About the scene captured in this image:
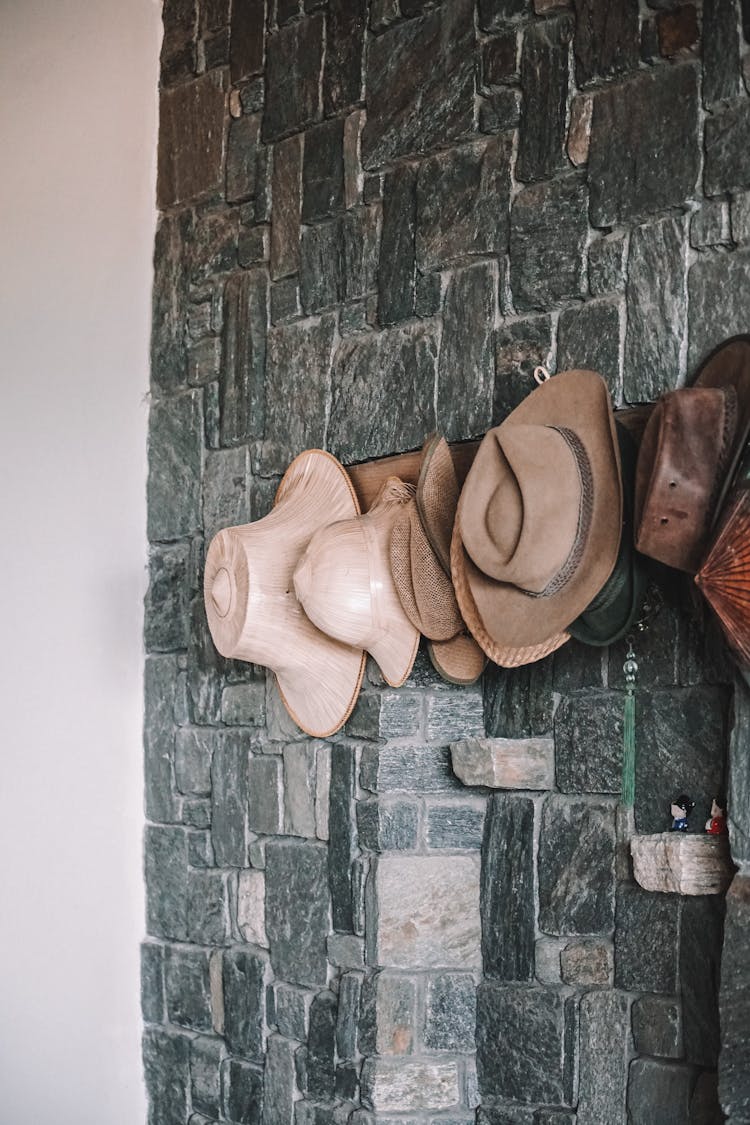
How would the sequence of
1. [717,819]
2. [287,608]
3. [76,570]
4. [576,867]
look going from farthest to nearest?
[76,570] → [287,608] → [576,867] → [717,819]

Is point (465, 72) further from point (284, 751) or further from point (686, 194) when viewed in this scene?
point (284, 751)

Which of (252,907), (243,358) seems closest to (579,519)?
(243,358)

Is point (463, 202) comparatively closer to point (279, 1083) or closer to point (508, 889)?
point (508, 889)

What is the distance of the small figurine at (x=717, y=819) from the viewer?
2.38m

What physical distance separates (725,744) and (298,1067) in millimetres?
1344

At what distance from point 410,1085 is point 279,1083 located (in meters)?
→ 0.47

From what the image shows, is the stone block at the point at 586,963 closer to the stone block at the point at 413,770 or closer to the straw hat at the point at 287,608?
the stone block at the point at 413,770

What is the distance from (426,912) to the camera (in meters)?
2.79

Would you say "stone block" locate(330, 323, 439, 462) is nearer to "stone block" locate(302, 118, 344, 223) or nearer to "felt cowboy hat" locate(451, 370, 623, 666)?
"stone block" locate(302, 118, 344, 223)

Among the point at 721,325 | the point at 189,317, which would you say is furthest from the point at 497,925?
the point at 189,317

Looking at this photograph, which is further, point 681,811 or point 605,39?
point 605,39

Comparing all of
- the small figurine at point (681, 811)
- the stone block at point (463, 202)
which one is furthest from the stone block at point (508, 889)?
the stone block at point (463, 202)

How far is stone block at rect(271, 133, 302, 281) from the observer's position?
325cm

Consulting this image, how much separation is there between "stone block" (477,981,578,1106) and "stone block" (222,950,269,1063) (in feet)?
2.15
